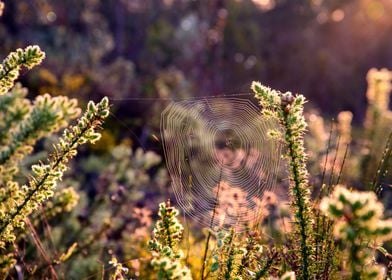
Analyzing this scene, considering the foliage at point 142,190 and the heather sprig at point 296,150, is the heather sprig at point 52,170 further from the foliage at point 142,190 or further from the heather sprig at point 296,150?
the heather sprig at point 296,150

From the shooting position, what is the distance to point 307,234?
1649 millimetres

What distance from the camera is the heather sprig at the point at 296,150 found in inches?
60.9

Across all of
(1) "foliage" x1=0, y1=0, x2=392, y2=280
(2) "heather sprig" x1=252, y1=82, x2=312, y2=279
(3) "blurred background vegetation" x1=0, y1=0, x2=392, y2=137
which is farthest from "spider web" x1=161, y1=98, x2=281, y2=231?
(3) "blurred background vegetation" x1=0, y1=0, x2=392, y2=137

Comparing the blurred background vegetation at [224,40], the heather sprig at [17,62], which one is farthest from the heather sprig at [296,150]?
the blurred background vegetation at [224,40]

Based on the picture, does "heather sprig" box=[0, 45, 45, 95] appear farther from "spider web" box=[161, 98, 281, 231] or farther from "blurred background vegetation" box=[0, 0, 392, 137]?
"blurred background vegetation" box=[0, 0, 392, 137]

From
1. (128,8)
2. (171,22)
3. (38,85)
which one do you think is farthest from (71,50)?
(171,22)

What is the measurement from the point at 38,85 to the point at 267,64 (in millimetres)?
13615

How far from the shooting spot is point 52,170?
1.52 meters

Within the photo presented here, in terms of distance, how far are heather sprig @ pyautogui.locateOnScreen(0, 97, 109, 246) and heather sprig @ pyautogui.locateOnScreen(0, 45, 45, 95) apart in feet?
0.79

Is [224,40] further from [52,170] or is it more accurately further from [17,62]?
→ [52,170]

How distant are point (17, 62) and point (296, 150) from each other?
→ 36.2 inches

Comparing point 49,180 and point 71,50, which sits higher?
point 71,50

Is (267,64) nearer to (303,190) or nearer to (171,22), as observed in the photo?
(171,22)

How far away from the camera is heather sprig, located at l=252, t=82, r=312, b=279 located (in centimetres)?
155
